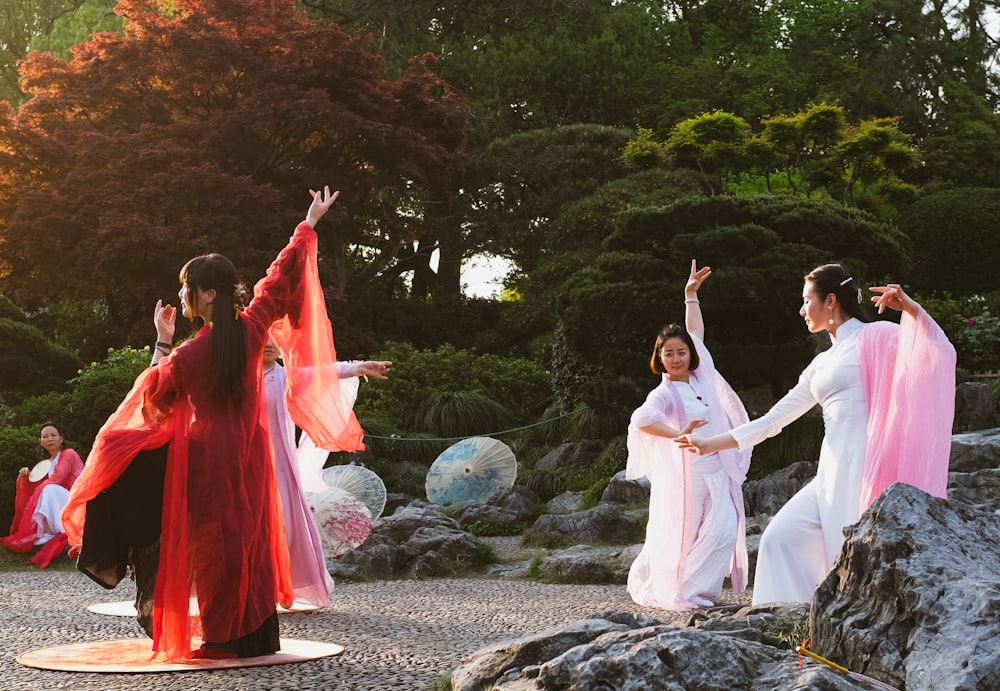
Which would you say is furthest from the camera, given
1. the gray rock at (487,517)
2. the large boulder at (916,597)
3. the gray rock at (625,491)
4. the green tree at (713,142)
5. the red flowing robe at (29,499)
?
the green tree at (713,142)

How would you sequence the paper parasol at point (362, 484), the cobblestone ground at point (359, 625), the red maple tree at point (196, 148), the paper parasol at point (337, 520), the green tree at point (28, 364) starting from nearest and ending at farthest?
the cobblestone ground at point (359, 625), the paper parasol at point (337, 520), the paper parasol at point (362, 484), the green tree at point (28, 364), the red maple tree at point (196, 148)

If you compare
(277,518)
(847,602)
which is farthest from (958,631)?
(277,518)

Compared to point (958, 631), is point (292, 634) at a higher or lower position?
lower

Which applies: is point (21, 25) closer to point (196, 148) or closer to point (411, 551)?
point (196, 148)

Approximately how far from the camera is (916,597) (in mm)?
3092

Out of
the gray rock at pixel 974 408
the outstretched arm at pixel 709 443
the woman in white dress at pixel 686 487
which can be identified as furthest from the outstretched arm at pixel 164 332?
the gray rock at pixel 974 408

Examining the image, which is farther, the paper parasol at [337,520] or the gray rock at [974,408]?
the gray rock at [974,408]

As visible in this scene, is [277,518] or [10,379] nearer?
[277,518]

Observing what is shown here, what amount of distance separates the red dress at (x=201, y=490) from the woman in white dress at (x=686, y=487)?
2.55m

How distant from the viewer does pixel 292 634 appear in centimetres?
587

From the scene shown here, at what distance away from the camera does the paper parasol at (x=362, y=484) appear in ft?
32.3

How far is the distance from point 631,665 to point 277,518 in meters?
2.80

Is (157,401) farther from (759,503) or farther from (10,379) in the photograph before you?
(10,379)

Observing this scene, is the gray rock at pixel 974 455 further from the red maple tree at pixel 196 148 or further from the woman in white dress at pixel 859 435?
the red maple tree at pixel 196 148
